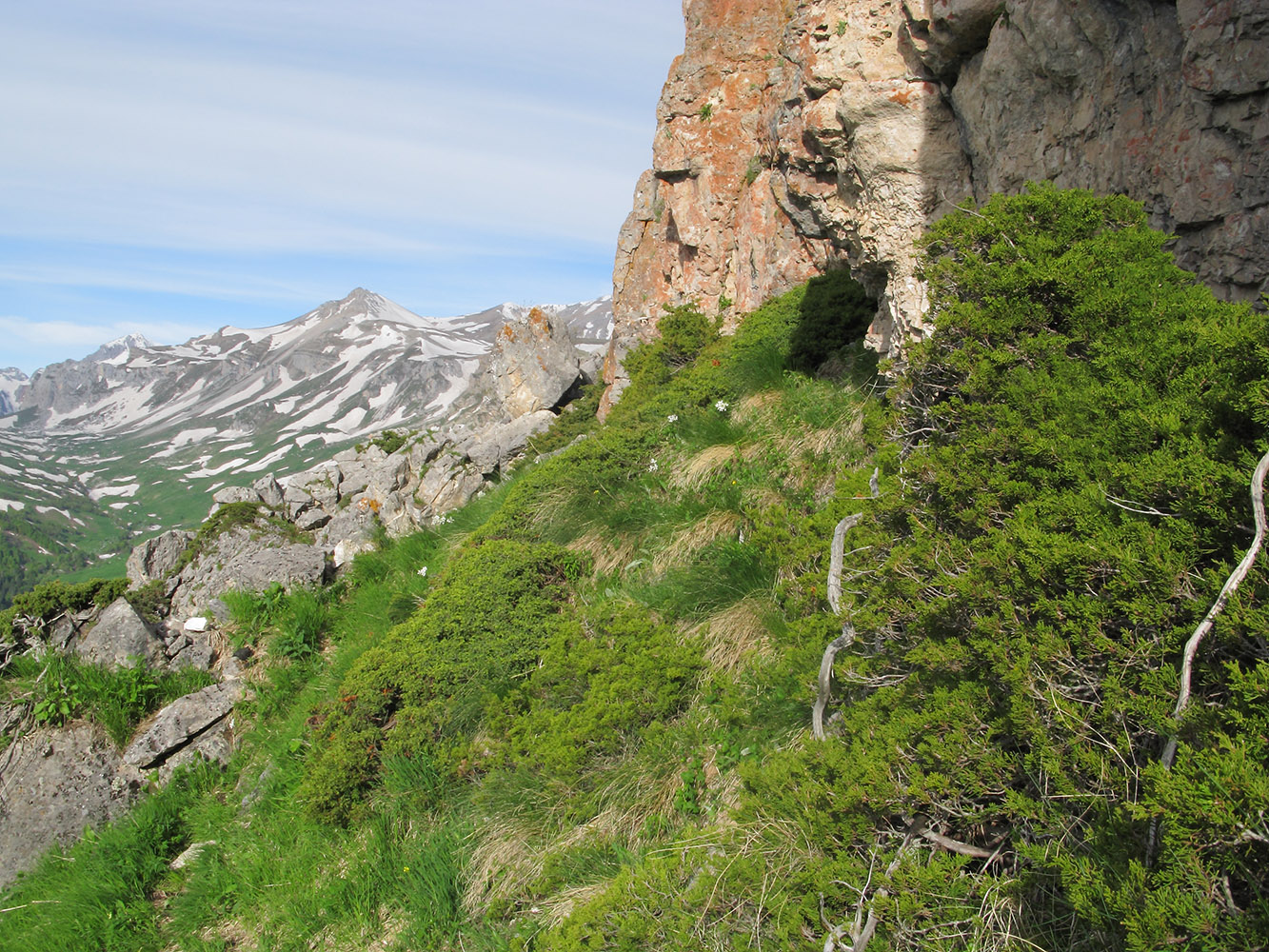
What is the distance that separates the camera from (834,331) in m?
7.73

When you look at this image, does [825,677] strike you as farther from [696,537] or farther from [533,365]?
[533,365]

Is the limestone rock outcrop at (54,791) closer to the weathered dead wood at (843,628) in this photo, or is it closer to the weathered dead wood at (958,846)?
the weathered dead wood at (843,628)

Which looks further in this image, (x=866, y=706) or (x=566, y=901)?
(x=566, y=901)

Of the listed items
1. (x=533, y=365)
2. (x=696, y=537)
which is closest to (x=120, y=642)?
(x=696, y=537)

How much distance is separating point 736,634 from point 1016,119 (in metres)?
3.59

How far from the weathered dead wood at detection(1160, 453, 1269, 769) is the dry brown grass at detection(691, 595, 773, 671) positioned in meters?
2.76

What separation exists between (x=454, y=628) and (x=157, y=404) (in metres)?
233

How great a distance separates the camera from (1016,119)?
13.3ft

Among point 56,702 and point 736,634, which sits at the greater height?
point 736,634

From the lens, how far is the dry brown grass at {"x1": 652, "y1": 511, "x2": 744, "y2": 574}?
A: 223 inches

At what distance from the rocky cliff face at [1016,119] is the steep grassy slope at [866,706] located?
45cm

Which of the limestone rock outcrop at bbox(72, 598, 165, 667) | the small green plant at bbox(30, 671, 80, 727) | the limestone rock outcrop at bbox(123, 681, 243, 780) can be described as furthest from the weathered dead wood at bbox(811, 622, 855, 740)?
the limestone rock outcrop at bbox(72, 598, 165, 667)

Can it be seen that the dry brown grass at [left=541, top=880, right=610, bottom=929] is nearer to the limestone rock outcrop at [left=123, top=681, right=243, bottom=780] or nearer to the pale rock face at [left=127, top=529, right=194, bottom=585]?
the limestone rock outcrop at [left=123, top=681, right=243, bottom=780]

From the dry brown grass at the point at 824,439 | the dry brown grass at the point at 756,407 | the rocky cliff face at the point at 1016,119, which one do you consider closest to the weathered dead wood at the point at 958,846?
the rocky cliff face at the point at 1016,119
